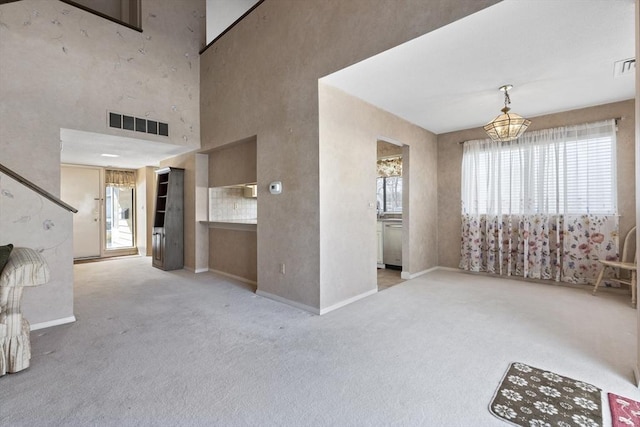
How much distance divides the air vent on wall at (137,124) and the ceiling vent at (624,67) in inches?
223

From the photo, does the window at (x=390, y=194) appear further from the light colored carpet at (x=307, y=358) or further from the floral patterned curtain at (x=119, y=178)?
the floral patterned curtain at (x=119, y=178)

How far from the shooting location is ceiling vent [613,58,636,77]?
2.90 m

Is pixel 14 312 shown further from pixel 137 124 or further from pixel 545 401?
pixel 545 401

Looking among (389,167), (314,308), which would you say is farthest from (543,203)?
(314,308)

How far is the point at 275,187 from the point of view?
376 cm

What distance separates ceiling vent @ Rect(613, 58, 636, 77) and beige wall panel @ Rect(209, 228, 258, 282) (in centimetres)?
466

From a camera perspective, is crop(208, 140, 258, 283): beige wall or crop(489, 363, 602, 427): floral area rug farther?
crop(208, 140, 258, 283): beige wall

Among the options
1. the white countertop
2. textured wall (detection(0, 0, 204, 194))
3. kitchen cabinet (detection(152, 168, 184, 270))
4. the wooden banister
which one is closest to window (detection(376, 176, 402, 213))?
the white countertop

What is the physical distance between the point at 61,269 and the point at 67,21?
10.4 feet

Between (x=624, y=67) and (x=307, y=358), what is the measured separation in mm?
4152

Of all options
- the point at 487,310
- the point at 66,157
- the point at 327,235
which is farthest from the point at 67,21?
the point at 487,310

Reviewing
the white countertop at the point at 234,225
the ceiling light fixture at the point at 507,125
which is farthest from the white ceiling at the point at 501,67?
the white countertop at the point at 234,225

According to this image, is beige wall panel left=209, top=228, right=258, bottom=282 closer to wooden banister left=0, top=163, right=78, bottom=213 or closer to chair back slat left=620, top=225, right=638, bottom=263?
wooden banister left=0, top=163, right=78, bottom=213

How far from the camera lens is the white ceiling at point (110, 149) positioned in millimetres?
4359
